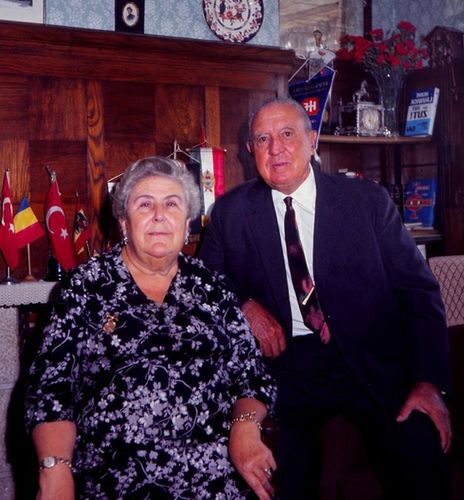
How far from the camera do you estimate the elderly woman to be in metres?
1.60

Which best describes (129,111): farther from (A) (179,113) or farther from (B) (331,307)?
(B) (331,307)

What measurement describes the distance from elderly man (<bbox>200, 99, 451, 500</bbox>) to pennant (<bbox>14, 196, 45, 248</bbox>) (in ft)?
3.71

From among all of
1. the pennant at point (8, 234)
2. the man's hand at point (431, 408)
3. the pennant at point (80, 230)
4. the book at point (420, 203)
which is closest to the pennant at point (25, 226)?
the pennant at point (8, 234)

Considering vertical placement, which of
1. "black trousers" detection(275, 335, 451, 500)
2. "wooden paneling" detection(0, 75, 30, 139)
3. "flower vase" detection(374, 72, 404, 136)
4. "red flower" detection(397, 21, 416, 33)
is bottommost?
"black trousers" detection(275, 335, 451, 500)

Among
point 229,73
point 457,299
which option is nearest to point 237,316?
point 457,299

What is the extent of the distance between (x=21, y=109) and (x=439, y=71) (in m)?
2.57

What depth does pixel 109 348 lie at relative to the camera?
5.49 ft

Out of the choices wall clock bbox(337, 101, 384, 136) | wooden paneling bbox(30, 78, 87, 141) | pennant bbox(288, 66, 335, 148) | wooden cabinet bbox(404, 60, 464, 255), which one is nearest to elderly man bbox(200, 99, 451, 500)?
pennant bbox(288, 66, 335, 148)

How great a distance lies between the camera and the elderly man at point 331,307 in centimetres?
204

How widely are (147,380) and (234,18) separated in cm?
268

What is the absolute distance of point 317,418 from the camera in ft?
7.02

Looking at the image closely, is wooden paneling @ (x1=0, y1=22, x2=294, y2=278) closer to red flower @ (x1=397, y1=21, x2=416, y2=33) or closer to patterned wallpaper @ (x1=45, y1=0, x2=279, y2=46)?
patterned wallpaper @ (x1=45, y1=0, x2=279, y2=46)

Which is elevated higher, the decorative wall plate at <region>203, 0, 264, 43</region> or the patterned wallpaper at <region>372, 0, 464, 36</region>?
the patterned wallpaper at <region>372, 0, 464, 36</region>

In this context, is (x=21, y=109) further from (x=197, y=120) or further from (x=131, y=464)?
(x=131, y=464)
